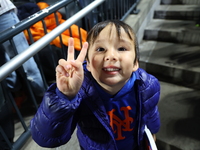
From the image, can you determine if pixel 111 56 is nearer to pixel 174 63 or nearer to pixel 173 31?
pixel 174 63

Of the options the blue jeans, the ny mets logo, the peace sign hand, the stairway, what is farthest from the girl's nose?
the stairway

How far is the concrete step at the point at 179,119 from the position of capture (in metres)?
1.75

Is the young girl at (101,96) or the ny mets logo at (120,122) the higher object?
the young girl at (101,96)

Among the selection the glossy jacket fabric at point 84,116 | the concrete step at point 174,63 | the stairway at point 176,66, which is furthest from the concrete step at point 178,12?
the glossy jacket fabric at point 84,116

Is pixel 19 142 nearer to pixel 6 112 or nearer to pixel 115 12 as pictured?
pixel 6 112

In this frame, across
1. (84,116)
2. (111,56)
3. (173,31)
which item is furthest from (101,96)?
(173,31)

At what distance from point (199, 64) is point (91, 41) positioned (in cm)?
216

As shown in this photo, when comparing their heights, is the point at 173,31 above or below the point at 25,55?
below

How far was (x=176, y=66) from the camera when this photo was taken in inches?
96.4

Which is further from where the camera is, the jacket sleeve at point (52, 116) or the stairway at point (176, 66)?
the stairway at point (176, 66)

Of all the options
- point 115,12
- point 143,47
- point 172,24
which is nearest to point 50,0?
point 115,12

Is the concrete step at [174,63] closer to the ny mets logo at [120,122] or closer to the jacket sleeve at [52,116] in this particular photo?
the ny mets logo at [120,122]

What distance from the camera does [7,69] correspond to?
0.86 m

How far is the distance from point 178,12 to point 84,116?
326 centimetres
